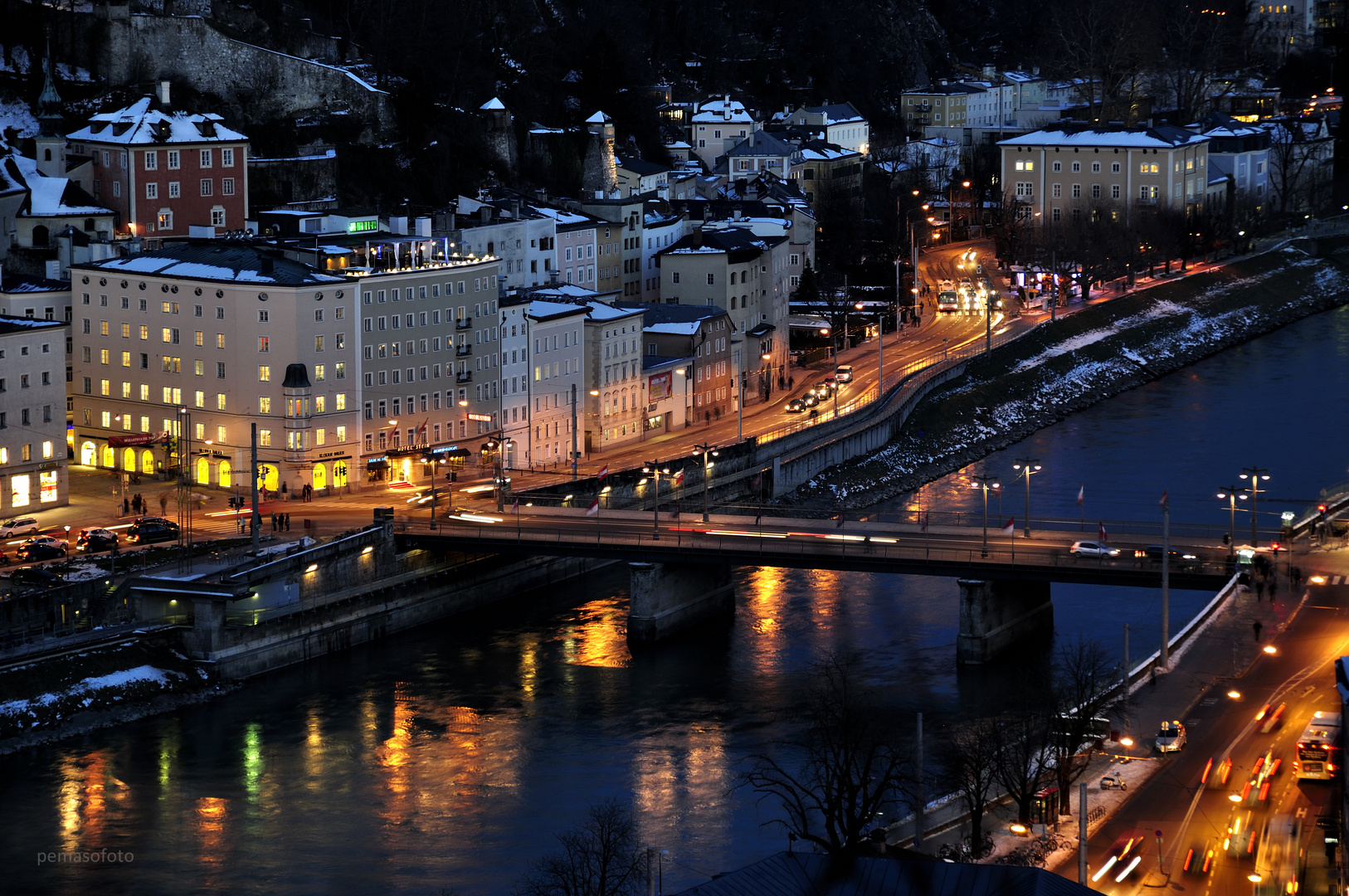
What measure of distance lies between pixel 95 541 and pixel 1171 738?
27953 mm

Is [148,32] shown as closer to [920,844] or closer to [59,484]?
[59,484]

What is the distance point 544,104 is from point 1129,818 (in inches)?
2979

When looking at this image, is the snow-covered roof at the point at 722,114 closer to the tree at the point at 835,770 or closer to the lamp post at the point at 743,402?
the lamp post at the point at 743,402

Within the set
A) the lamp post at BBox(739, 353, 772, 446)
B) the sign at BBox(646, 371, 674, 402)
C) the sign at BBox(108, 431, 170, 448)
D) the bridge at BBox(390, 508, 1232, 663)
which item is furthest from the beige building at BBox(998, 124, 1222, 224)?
the sign at BBox(108, 431, 170, 448)

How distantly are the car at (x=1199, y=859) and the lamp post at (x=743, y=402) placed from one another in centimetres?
3928

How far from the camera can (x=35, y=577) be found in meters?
53.2

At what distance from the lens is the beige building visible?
12056cm

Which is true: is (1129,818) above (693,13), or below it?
below

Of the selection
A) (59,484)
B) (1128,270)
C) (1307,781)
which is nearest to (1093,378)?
(1128,270)

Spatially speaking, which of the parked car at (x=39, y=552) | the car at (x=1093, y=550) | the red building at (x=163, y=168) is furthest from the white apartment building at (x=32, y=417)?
the car at (x=1093, y=550)

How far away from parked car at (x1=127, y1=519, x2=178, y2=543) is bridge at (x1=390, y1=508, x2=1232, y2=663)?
5816 millimetres

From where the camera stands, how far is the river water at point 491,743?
40906 mm

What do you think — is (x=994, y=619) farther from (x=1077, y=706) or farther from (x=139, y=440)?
(x=139, y=440)

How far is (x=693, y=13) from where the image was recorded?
485 ft
